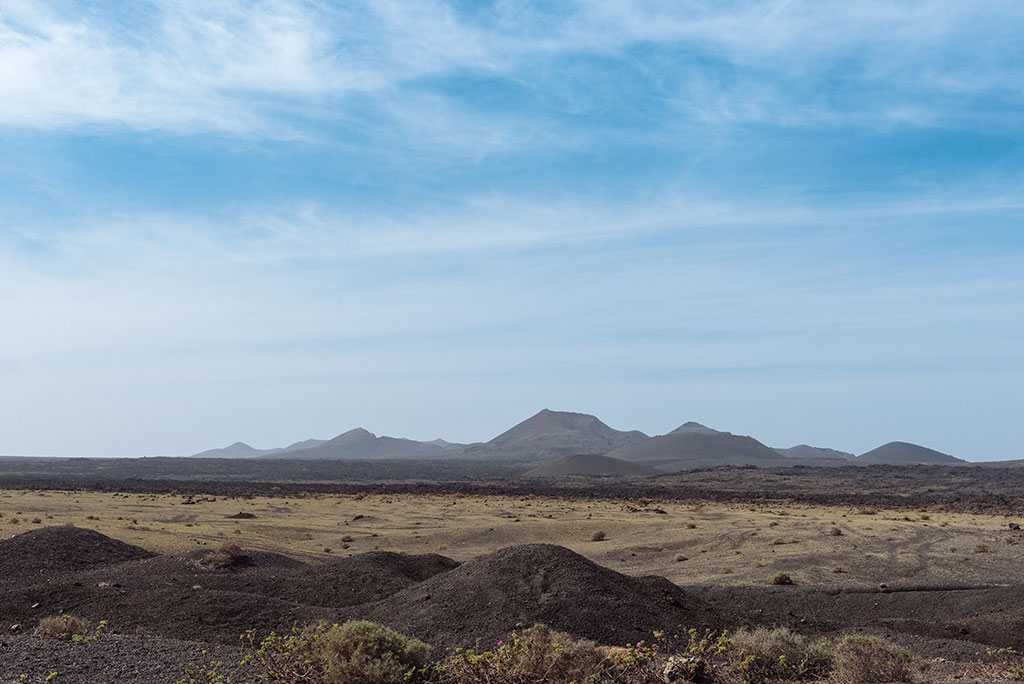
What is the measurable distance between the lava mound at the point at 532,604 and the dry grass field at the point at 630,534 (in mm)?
8894

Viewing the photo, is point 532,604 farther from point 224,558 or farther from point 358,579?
point 224,558

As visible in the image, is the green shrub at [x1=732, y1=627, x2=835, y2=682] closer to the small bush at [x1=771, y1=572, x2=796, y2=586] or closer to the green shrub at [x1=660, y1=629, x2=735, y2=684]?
the green shrub at [x1=660, y1=629, x2=735, y2=684]

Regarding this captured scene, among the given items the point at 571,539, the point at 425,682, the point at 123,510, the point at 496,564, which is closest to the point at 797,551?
the point at 571,539

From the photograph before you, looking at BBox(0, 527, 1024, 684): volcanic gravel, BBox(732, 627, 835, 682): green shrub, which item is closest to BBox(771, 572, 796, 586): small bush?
BBox(0, 527, 1024, 684): volcanic gravel

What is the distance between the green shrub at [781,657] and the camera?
9.23m

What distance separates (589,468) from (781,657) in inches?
4951

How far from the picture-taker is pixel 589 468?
13350 centimetres

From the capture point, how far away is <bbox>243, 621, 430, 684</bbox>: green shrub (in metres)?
8.12

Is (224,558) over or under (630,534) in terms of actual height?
over

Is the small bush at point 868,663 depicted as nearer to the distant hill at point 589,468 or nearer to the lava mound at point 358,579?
the lava mound at point 358,579

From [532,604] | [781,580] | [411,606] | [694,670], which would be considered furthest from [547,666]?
[781,580]

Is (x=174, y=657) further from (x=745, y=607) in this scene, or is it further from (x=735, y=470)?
(x=735, y=470)

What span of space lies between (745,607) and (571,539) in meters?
15.5

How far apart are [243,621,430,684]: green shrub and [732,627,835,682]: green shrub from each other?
3645mm
